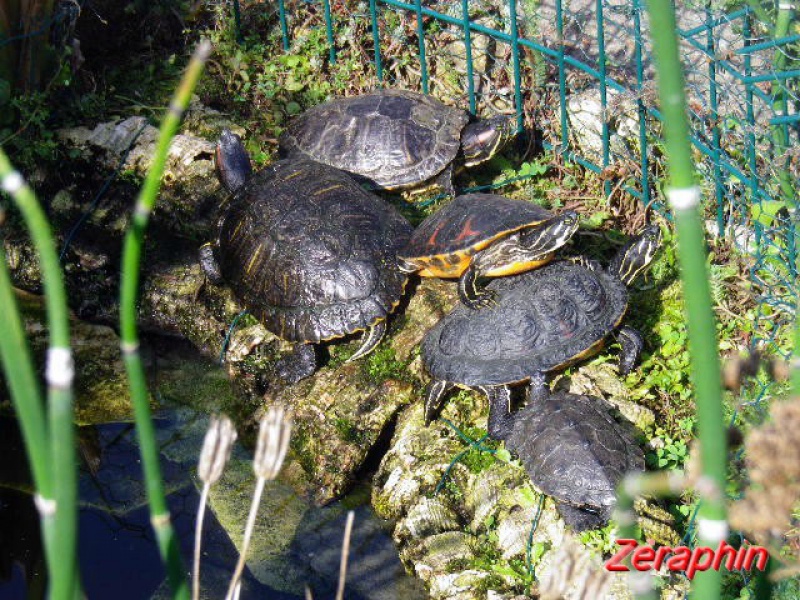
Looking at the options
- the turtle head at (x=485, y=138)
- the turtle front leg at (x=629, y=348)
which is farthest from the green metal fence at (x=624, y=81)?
the turtle front leg at (x=629, y=348)

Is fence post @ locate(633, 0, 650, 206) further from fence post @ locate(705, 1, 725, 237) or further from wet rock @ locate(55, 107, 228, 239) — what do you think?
wet rock @ locate(55, 107, 228, 239)

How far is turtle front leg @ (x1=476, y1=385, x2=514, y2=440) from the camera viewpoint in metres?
3.89

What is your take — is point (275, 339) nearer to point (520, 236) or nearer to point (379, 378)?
point (379, 378)

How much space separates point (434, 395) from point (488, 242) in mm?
700

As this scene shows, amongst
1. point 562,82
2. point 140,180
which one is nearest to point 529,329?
point 562,82

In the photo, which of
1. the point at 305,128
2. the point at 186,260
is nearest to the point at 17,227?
the point at 186,260

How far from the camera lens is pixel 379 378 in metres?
4.36

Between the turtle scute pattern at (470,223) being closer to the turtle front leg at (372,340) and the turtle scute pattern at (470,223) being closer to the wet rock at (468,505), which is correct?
the turtle front leg at (372,340)

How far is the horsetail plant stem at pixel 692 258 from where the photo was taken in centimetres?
84

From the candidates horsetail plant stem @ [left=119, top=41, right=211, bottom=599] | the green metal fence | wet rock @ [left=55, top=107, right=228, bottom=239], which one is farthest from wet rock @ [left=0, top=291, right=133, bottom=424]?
horsetail plant stem @ [left=119, top=41, right=211, bottom=599]

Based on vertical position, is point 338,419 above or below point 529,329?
below

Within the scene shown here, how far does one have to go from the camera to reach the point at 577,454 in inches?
135

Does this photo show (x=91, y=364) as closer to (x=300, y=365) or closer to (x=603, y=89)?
(x=300, y=365)

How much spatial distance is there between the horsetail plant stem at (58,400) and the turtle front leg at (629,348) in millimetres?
3334
